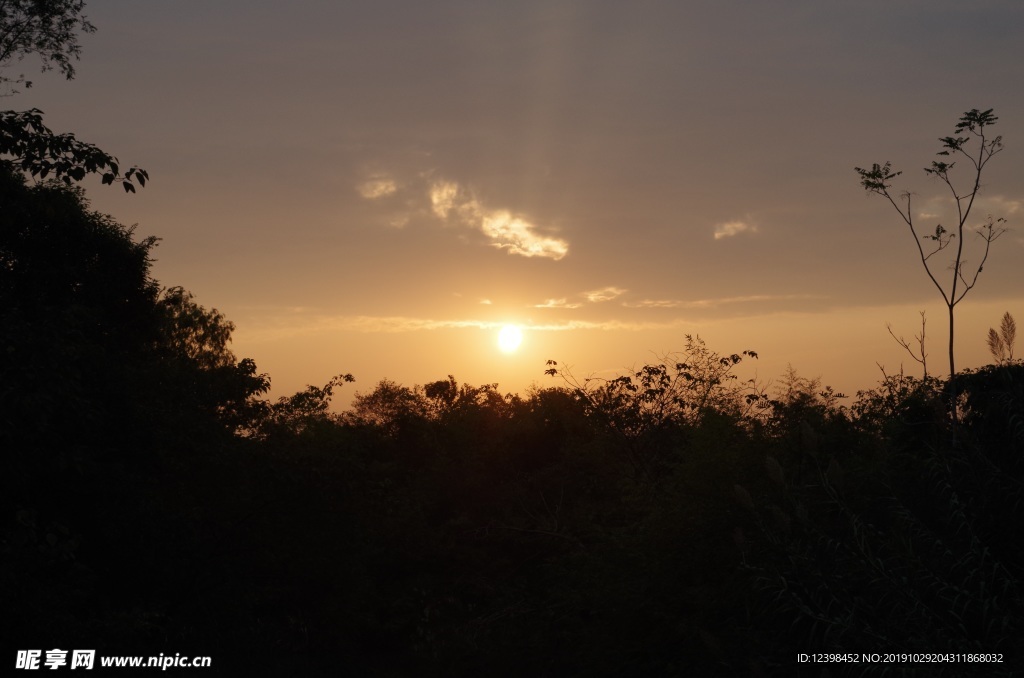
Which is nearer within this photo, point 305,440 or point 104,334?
point 104,334

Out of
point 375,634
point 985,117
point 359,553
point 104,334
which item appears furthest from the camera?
point 375,634

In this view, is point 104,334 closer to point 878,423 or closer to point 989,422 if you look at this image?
point 989,422

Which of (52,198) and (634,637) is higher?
(52,198)

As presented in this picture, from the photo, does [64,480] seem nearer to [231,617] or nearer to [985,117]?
[231,617]

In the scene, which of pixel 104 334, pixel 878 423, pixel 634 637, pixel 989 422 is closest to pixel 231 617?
pixel 104 334

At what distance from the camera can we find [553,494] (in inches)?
1318

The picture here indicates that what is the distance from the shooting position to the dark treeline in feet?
29.2

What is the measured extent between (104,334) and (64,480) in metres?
5.55

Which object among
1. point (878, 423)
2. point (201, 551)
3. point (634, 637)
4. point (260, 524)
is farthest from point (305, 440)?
point (878, 423)

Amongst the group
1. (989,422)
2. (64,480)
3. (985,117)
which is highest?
(985,117)

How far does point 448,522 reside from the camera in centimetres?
3238

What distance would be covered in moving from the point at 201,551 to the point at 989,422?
52.5 ft

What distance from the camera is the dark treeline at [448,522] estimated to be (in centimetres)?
891

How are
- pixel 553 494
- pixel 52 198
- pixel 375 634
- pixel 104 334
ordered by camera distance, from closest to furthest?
pixel 52 198, pixel 104 334, pixel 375 634, pixel 553 494
